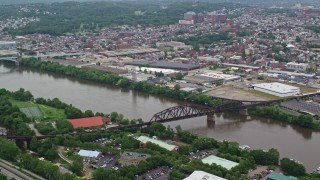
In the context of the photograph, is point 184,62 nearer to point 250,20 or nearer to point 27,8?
point 250,20

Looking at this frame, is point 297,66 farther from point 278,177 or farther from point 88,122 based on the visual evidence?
point 278,177

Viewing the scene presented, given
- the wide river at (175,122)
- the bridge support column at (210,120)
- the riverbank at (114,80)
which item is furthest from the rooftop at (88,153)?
the riverbank at (114,80)

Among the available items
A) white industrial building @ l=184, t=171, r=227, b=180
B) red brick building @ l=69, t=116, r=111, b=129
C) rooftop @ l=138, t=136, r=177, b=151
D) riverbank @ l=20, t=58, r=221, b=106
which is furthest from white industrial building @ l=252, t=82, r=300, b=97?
white industrial building @ l=184, t=171, r=227, b=180

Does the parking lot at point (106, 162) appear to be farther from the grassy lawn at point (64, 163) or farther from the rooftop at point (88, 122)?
the rooftop at point (88, 122)

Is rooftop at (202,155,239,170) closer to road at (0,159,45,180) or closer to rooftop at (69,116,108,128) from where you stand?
road at (0,159,45,180)

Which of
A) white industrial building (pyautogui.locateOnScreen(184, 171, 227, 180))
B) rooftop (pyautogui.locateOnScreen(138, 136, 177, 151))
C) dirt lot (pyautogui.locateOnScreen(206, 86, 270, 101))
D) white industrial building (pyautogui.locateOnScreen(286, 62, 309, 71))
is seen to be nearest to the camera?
white industrial building (pyautogui.locateOnScreen(184, 171, 227, 180))

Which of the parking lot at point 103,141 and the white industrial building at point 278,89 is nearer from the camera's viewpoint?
the parking lot at point 103,141

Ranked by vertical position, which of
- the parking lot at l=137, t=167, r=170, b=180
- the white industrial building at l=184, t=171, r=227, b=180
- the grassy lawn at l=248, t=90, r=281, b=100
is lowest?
the grassy lawn at l=248, t=90, r=281, b=100
